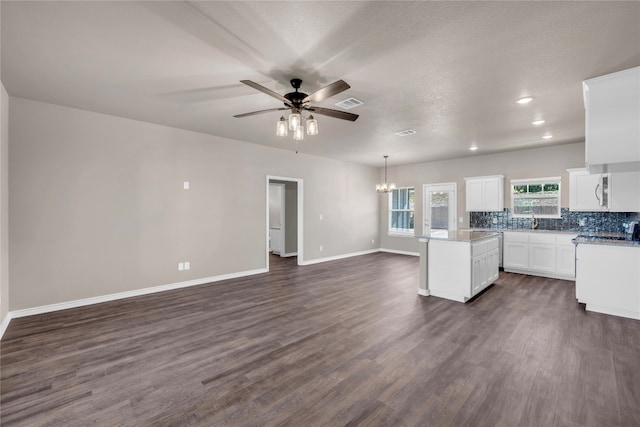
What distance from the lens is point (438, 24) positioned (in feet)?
7.02

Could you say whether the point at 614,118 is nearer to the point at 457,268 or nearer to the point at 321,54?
the point at 457,268

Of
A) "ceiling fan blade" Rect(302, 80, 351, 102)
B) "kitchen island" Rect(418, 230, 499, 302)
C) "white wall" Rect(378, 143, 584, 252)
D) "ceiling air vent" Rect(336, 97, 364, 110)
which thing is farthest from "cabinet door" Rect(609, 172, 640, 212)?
"ceiling fan blade" Rect(302, 80, 351, 102)

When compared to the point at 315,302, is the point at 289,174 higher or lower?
higher

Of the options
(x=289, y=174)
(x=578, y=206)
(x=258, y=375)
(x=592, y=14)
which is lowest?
(x=258, y=375)

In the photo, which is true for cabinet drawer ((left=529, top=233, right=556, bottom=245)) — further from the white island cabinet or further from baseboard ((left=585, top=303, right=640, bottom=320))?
baseboard ((left=585, top=303, right=640, bottom=320))

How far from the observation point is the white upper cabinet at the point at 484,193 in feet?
21.8

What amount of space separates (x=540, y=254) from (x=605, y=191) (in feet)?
5.44

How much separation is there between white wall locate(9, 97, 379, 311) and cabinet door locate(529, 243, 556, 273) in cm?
579

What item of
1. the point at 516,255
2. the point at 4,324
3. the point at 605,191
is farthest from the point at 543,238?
the point at 4,324

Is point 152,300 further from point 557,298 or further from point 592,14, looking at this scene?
point 557,298

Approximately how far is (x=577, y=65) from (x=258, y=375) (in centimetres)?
422

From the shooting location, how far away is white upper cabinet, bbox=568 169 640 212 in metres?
4.29

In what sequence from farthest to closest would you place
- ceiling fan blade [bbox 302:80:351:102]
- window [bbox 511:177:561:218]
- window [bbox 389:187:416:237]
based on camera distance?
window [bbox 389:187:416:237], window [bbox 511:177:561:218], ceiling fan blade [bbox 302:80:351:102]

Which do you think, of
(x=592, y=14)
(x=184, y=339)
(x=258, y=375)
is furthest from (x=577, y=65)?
(x=184, y=339)
